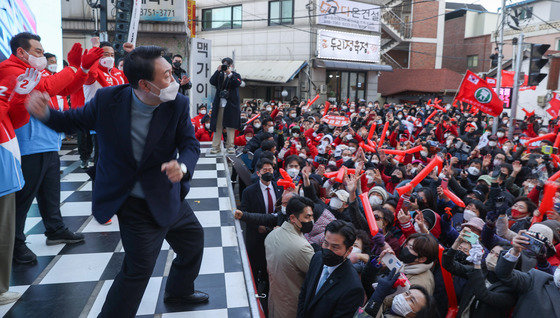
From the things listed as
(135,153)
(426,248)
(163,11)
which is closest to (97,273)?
(135,153)

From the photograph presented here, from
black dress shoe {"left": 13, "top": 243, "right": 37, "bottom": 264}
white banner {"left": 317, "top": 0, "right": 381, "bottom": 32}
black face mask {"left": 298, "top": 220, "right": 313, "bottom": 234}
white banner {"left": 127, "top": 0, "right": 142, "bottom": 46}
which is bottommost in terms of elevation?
black dress shoe {"left": 13, "top": 243, "right": 37, "bottom": 264}

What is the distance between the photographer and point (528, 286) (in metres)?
2.58

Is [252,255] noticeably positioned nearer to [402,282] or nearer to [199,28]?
[402,282]

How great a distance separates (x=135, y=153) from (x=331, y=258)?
148 cm

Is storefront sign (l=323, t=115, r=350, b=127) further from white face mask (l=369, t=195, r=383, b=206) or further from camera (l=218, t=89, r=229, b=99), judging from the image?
white face mask (l=369, t=195, r=383, b=206)

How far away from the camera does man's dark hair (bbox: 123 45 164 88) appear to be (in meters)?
2.03

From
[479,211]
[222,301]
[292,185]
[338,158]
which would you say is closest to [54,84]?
[222,301]

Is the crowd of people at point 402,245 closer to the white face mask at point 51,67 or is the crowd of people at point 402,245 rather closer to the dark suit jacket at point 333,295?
the dark suit jacket at point 333,295

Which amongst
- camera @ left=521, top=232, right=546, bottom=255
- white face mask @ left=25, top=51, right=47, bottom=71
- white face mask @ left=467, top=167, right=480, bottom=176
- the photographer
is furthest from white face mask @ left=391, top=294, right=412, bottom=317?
white face mask @ left=467, top=167, right=480, bottom=176

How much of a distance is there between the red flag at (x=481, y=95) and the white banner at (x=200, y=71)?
5.74 m

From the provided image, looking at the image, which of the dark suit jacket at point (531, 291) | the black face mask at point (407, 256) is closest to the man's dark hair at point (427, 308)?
the black face mask at point (407, 256)

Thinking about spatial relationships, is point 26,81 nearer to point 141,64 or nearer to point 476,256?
point 141,64

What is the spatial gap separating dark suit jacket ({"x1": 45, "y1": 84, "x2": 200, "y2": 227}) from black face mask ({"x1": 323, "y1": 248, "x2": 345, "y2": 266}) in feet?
3.66

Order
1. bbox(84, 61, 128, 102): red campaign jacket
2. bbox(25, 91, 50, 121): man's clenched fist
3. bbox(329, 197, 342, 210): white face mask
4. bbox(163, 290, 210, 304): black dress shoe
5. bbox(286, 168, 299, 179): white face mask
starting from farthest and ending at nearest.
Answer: bbox(286, 168, 299, 179): white face mask → bbox(329, 197, 342, 210): white face mask → bbox(84, 61, 128, 102): red campaign jacket → bbox(163, 290, 210, 304): black dress shoe → bbox(25, 91, 50, 121): man's clenched fist
